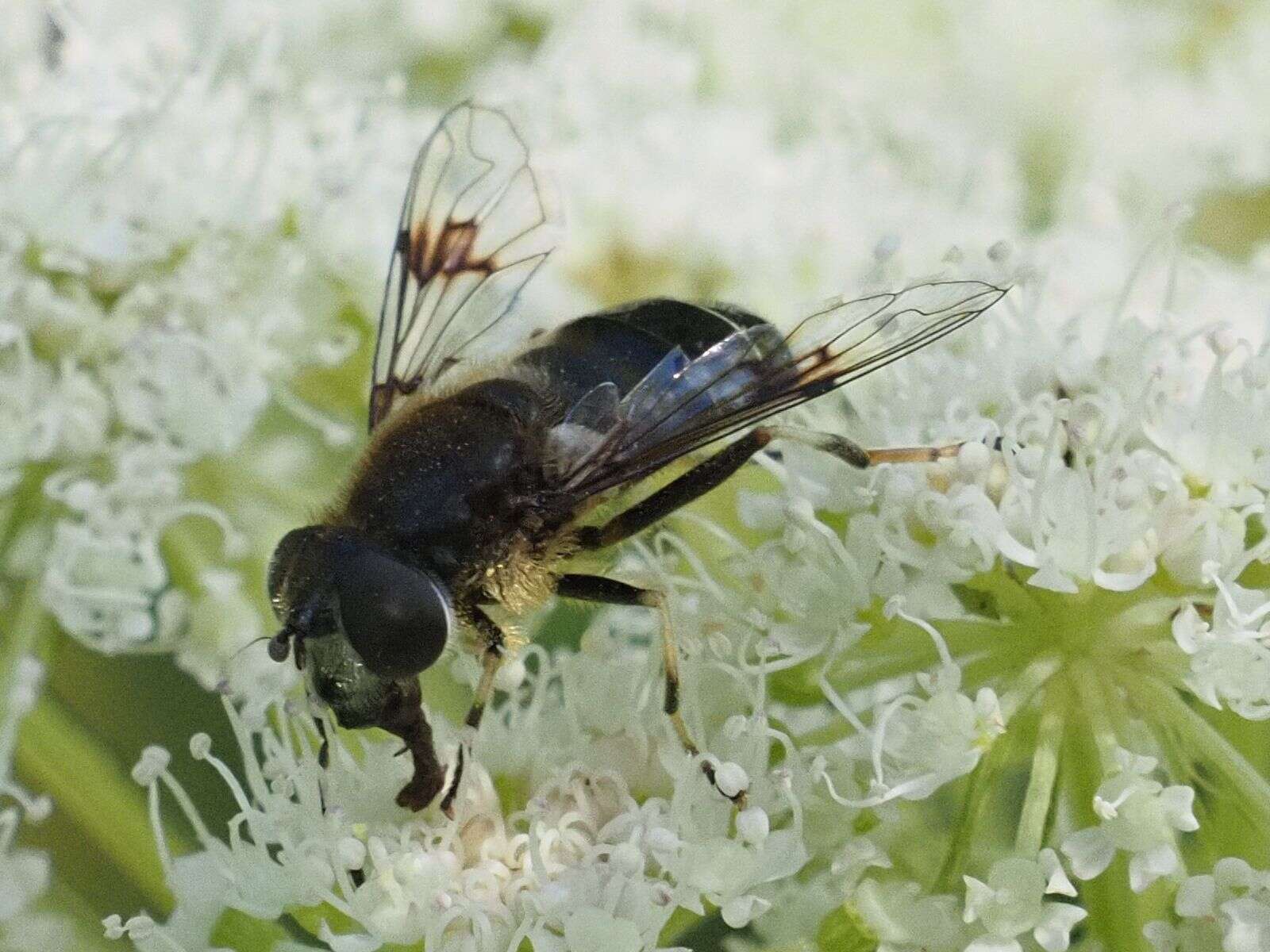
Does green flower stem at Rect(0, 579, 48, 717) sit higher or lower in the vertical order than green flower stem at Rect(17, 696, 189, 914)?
higher

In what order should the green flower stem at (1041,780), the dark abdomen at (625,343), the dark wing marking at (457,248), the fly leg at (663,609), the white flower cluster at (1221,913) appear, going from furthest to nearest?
1. the dark wing marking at (457,248)
2. the dark abdomen at (625,343)
3. the fly leg at (663,609)
4. the green flower stem at (1041,780)
5. the white flower cluster at (1221,913)

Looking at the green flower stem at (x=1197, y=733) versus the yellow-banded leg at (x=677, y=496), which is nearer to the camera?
the green flower stem at (x=1197, y=733)

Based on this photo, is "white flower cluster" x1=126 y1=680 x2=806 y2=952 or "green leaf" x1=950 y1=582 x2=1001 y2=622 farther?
"green leaf" x1=950 y1=582 x2=1001 y2=622

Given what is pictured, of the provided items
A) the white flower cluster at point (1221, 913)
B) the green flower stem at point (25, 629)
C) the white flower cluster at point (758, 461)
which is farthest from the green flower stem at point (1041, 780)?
the green flower stem at point (25, 629)

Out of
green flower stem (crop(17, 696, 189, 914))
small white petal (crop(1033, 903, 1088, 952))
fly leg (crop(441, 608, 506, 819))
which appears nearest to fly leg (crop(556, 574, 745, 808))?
fly leg (crop(441, 608, 506, 819))

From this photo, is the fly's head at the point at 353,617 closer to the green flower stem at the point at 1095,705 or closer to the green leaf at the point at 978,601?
→ the green leaf at the point at 978,601

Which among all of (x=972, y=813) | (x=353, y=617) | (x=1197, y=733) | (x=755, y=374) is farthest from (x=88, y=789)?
(x=1197, y=733)

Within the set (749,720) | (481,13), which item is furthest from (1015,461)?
(481,13)

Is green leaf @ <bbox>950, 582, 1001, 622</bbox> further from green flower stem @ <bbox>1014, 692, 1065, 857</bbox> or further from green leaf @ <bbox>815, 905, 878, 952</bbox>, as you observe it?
green leaf @ <bbox>815, 905, 878, 952</bbox>
